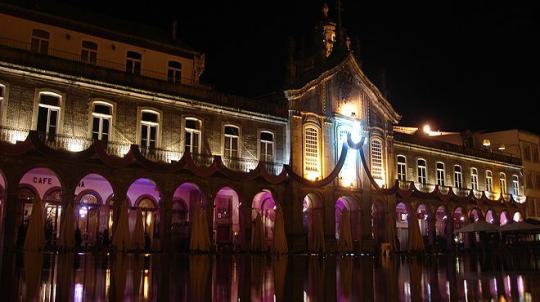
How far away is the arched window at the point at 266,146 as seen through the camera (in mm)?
33594

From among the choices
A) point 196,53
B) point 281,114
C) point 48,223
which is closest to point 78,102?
point 48,223

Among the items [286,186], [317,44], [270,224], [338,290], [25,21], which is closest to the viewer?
[338,290]

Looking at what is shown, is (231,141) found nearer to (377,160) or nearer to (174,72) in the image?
(174,72)

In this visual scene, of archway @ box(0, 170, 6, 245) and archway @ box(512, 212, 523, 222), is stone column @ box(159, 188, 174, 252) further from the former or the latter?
archway @ box(512, 212, 523, 222)

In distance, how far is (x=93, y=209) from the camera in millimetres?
29625

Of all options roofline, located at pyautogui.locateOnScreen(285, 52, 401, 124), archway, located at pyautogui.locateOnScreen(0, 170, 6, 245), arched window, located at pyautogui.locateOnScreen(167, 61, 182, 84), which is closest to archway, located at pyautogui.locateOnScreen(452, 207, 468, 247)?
roofline, located at pyautogui.locateOnScreen(285, 52, 401, 124)

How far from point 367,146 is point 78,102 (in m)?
19.9

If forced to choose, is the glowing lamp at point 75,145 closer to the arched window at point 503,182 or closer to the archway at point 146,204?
the archway at point 146,204

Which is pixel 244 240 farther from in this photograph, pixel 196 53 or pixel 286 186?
pixel 196 53

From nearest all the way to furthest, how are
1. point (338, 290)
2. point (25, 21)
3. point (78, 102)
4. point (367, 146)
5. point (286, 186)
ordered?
point (338, 290) → point (78, 102) → point (25, 21) → point (286, 186) → point (367, 146)

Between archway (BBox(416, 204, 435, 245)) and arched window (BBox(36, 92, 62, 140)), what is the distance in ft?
90.3

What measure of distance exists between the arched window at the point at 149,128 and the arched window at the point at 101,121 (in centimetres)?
175

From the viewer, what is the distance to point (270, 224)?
35.9 meters

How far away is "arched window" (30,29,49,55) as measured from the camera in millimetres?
29109
